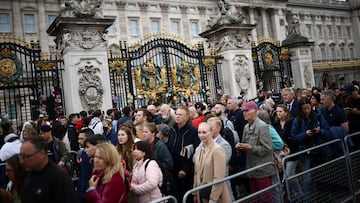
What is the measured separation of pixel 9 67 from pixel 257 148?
876cm

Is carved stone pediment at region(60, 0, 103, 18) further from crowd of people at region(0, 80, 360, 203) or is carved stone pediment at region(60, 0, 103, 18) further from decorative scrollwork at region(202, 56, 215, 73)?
decorative scrollwork at region(202, 56, 215, 73)

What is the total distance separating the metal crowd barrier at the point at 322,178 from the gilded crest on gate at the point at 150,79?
7.82 meters

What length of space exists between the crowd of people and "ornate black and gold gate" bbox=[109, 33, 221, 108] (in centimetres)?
498

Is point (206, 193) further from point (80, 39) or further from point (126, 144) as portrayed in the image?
point (80, 39)

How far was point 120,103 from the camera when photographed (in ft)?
46.6

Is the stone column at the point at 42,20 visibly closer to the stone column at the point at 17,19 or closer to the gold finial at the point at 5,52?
the stone column at the point at 17,19

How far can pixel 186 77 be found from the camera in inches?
555

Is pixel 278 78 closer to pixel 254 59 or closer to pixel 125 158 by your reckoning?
pixel 254 59

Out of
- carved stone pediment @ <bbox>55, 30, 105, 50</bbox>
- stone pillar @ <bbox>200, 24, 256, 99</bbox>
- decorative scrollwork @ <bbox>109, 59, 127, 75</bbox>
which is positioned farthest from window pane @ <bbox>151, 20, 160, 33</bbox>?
carved stone pediment @ <bbox>55, 30, 105, 50</bbox>

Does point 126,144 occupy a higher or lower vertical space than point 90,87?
lower

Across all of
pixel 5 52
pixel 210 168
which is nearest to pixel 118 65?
pixel 5 52

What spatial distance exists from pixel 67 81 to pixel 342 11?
64455 millimetres

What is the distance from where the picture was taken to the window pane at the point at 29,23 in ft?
129

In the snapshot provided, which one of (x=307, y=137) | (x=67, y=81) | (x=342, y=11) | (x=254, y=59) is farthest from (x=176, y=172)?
(x=342, y=11)
